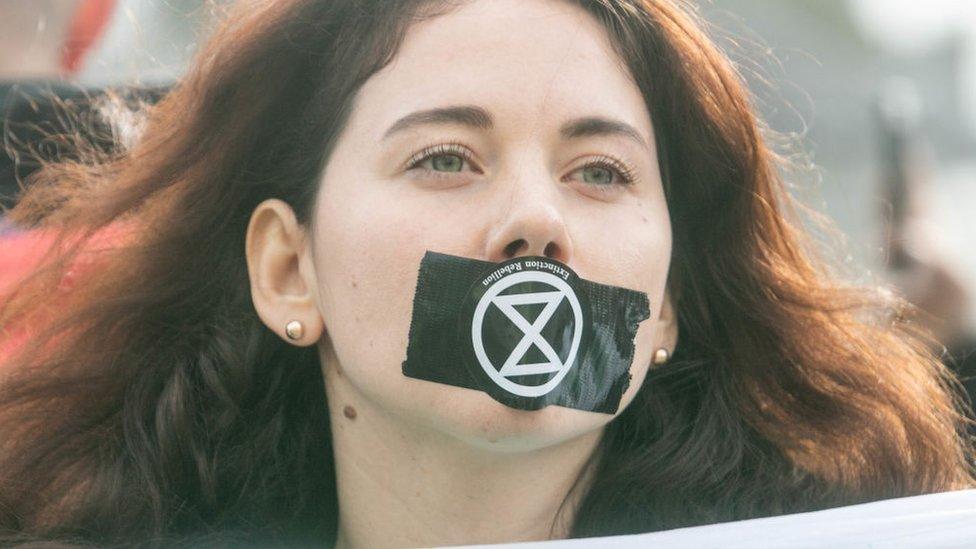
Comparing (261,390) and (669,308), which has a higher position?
(669,308)

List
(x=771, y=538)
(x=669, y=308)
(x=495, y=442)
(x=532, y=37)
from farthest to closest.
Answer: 1. (x=669, y=308)
2. (x=532, y=37)
3. (x=495, y=442)
4. (x=771, y=538)

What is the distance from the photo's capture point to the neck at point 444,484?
2.45 metres

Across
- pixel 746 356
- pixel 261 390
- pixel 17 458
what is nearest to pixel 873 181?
pixel 746 356

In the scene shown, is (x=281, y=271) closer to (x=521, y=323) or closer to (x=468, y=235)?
(x=468, y=235)

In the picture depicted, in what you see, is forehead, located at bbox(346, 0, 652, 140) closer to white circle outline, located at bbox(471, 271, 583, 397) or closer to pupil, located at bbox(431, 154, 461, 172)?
pupil, located at bbox(431, 154, 461, 172)

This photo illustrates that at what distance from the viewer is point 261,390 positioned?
2871mm

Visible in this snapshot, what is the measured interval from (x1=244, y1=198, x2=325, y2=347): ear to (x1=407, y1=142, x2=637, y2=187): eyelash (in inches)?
12.8

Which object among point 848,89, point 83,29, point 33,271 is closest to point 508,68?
point 33,271

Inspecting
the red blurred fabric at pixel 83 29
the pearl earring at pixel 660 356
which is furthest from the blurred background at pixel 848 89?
the pearl earring at pixel 660 356

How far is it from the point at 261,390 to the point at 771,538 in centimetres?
121

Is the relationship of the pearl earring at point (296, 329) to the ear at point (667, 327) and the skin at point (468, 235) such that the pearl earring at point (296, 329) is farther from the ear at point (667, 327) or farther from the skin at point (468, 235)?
the ear at point (667, 327)

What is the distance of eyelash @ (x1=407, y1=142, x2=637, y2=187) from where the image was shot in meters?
2.38

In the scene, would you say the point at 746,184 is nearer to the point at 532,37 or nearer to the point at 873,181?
the point at 532,37

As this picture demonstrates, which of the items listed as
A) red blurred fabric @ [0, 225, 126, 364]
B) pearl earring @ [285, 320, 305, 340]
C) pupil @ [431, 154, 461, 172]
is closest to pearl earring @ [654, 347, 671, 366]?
pupil @ [431, 154, 461, 172]
